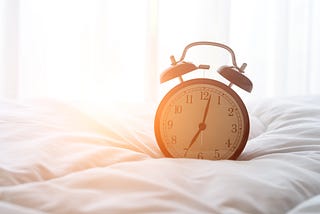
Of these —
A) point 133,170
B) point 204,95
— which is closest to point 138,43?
point 204,95

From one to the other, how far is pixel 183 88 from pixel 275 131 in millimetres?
241

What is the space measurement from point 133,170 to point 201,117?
23 cm

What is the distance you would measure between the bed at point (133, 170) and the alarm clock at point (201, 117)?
4 centimetres

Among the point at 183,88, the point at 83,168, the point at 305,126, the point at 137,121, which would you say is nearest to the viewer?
the point at 83,168

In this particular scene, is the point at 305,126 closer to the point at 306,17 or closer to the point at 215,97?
the point at 215,97

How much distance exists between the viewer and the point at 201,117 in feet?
2.71

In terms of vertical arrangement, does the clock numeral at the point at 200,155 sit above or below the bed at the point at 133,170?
below

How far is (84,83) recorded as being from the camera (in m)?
2.12

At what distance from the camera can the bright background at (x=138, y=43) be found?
2.07 metres

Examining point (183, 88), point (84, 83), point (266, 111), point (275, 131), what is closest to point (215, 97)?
point (183, 88)

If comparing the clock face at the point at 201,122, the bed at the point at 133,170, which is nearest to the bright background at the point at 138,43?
the bed at the point at 133,170

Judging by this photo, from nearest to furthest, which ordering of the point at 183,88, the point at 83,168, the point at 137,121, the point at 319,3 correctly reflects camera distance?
the point at 83,168, the point at 183,88, the point at 137,121, the point at 319,3

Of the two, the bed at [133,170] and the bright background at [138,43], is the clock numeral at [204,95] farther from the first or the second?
the bright background at [138,43]

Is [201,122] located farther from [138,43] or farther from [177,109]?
[138,43]
